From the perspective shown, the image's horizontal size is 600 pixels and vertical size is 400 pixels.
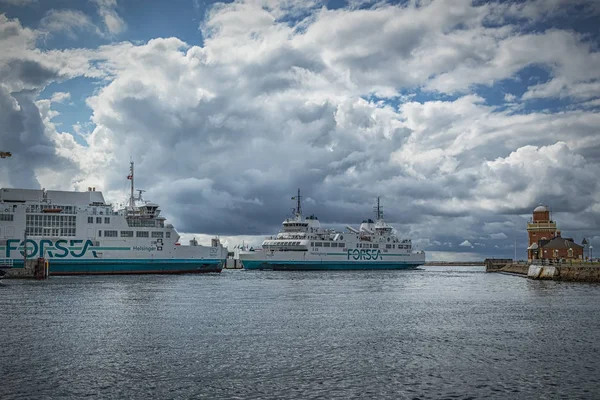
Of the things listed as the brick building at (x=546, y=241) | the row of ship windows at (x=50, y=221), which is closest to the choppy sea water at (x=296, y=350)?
the row of ship windows at (x=50, y=221)

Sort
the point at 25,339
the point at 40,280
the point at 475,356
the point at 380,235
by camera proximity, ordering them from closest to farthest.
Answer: the point at 475,356 → the point at 25,339 → the point at 40,280 → the point at 380,235

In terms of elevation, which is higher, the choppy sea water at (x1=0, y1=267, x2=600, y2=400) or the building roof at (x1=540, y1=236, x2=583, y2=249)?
the building roof at (x1=540, y1=236, x2=583, y2=249)

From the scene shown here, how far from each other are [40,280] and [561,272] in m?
59.9

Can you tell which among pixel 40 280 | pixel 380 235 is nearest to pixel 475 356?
pixel 40 280

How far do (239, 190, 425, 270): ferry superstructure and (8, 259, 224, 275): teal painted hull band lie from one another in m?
21.5

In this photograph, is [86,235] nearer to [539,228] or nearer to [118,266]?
[118,266]

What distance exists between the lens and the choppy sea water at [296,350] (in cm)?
1562

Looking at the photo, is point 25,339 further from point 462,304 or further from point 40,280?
point 40,280

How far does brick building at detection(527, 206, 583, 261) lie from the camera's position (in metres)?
94.2

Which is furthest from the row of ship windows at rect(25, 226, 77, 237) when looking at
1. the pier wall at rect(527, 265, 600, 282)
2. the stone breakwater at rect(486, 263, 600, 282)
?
the pier wall at rect(527, 265, 600, 282)

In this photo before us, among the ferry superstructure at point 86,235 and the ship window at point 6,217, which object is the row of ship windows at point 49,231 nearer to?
the ferry superstructure at point 86,235

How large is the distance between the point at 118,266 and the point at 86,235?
5.89m

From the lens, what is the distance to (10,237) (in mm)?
72688

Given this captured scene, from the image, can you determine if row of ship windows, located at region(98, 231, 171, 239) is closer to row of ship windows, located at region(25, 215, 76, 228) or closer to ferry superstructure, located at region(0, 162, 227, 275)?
ferry superstructure, located at region(0, 162, 227, 275)
